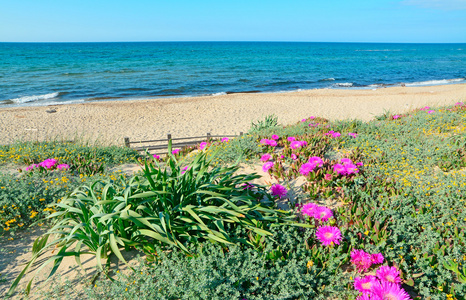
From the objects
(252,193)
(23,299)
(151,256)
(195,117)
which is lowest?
(195,117)

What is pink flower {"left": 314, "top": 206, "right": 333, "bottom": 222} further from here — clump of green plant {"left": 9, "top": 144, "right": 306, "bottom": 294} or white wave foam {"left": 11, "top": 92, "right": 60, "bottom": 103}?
white wave foam {"left": 11, "top": 92, "right": 60, "bottom": 103}

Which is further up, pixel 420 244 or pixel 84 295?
pixel 420 244

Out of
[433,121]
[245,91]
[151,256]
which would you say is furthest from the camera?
[245,91]

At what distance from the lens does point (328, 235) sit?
295 centimetres

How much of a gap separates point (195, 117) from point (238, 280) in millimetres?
14941

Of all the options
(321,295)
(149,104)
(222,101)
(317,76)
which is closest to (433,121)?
(321,295)

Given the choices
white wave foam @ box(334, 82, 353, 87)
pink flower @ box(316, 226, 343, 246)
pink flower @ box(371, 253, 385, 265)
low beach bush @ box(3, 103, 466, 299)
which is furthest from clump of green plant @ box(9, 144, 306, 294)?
white wave foam @ box(334, 82, 353, 87)

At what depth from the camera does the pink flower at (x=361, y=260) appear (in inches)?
104

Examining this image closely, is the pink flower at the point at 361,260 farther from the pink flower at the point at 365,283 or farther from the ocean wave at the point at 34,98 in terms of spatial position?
the ocean wave at the point at 34,98

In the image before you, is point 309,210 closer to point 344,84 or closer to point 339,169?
point 339,169

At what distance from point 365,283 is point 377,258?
1.11 ft

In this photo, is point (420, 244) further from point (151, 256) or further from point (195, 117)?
point (195, 117)

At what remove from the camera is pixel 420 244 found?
3031 millimetres

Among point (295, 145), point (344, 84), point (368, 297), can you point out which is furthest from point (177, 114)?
point (344, 84)
